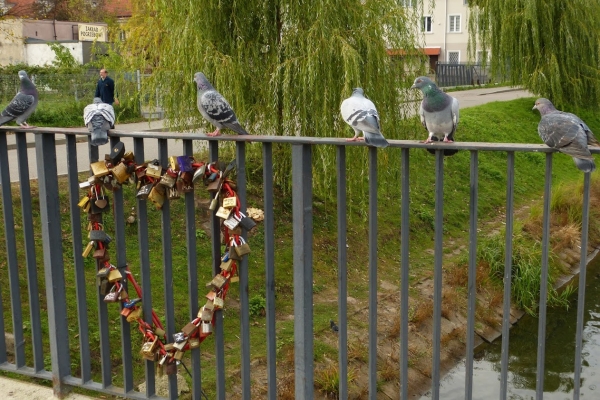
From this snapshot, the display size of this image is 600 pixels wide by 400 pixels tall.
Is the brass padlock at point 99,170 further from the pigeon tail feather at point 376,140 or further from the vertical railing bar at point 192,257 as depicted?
the pigeon tail feather at point 376,140

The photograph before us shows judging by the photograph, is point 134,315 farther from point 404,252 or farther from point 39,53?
point 39,53

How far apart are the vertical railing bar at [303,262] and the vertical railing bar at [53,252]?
3.65 feet

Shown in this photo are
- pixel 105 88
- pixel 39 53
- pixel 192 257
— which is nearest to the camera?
pixel 192 257

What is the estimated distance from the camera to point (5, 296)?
5.92m

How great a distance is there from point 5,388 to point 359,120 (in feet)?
6.75

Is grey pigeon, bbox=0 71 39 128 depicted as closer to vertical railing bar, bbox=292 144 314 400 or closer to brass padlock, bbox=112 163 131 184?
brass padlock, bbox=112 163 131 184

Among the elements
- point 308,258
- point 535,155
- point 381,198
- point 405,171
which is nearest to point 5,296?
point 308,258

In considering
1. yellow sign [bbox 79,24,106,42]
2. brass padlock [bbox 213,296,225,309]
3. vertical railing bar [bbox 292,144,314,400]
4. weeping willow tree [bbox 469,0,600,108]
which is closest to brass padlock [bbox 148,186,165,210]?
brass padlock [bbox 213,296,225,309]

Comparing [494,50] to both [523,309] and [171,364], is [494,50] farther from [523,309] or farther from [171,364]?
[171,364]

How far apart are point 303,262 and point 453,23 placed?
1603 inches

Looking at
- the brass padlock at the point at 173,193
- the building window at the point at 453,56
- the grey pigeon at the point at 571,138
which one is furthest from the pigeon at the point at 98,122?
the building window at the point at 453,56

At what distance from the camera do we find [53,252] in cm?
314

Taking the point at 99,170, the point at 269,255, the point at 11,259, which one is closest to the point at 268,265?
the point at 269,255

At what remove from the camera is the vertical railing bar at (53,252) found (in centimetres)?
310
